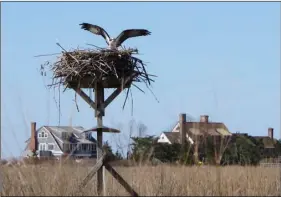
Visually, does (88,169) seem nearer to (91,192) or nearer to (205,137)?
(91,192)

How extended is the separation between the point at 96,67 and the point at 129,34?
26.3 inches

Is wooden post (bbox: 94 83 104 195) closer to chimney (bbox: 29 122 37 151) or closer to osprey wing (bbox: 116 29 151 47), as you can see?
osprey wing (bbox: 116 29 151 47)

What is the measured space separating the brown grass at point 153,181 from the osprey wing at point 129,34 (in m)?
1.68

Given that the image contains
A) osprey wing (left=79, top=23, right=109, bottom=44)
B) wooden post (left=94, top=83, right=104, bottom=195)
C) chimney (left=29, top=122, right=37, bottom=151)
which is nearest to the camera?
chimney (left=29, top=122, right=37, bottom=151)

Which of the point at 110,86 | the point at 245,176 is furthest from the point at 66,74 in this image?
the point at 245,176

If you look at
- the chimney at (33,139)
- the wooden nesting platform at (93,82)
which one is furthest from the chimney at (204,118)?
the chimney at (33,139)

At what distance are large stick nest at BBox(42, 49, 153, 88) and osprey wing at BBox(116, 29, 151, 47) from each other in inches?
6.6

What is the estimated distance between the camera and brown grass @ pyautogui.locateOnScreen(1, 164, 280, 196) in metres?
7.45

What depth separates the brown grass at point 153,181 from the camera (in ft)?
24.4

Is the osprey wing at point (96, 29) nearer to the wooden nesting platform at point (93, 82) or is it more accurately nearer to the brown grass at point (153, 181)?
the wooden nesting platform at point (93, 82)

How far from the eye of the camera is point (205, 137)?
25.7 feet

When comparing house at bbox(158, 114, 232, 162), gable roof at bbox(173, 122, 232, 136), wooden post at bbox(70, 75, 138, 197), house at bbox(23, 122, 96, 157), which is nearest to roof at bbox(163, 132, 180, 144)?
house at bbox(158, 114, 232, 162)

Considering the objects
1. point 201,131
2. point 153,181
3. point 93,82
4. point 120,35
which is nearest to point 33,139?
point 93,82

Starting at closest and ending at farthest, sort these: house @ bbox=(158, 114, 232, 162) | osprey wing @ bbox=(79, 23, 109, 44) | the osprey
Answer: house @ bbox=(158, 114, 232, 162), the osprey, osprey wing @ bbox=(79, 23, 109, 44)
